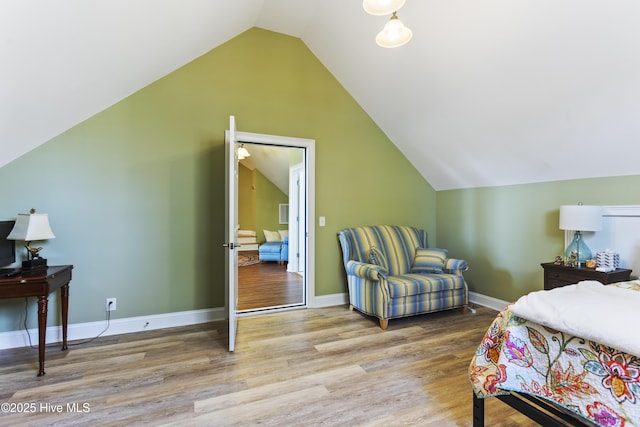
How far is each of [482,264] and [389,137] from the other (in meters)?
2.06

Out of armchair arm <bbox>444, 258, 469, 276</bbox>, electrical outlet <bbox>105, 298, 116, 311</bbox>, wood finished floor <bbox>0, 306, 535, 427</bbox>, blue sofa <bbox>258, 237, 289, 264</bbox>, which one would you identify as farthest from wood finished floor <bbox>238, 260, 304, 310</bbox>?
armchair arm <bbox>444, 258, 469, 276</bbox>

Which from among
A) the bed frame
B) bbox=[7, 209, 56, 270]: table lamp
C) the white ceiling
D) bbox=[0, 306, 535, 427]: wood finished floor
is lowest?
bbox=[0, 306, 535, 427]: wood finished floor

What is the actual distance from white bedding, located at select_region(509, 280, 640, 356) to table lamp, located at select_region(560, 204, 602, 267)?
128cm

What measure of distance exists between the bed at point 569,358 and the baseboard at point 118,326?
8.73 ft

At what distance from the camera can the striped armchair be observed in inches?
126

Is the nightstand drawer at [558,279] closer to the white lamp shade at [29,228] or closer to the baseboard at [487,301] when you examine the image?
the baseboard at [487,301]

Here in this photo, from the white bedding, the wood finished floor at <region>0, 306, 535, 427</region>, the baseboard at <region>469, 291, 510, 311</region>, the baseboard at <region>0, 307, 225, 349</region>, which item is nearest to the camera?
the white bedding

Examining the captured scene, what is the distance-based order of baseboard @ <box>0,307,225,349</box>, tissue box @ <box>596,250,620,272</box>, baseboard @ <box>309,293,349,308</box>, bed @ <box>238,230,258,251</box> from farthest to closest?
bed @ <box>238,230,258,251</box>
baseboard @ <box>309,293,349,308</box>
baseboard @ <box>0,307,225,349</box>
tissue box @ <box>596,250,620,272</box>

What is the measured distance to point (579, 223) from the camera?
266 cm

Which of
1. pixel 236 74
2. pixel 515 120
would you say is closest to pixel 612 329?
pixel 515 120

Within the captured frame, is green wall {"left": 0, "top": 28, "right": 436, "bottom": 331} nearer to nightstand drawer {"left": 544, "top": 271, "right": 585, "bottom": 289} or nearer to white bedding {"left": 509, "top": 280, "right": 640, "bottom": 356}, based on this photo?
nightstand drawer {"left": 544, "top": 271, "right": 585, "bottom": 289}

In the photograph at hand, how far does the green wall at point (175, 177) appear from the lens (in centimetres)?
282

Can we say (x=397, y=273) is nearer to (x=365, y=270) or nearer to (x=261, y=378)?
(x=365, y=270)

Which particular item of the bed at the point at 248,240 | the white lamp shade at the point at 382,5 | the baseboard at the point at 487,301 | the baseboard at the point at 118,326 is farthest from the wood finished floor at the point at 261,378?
the bed at the point at 248,240
